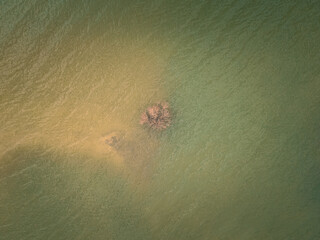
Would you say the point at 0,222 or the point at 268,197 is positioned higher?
the point at 0,222

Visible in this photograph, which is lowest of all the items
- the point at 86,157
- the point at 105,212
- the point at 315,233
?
the point at 315,233

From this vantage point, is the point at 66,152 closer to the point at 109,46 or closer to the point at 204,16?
the point at 109,46

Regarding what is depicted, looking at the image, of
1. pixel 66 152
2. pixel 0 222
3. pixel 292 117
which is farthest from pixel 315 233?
pixel 0 222
